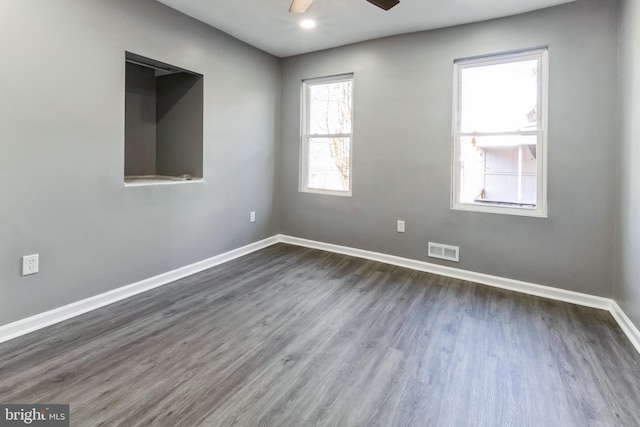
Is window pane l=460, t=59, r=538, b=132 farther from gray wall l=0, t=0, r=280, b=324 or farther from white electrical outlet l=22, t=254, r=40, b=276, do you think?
white electrical outlet l=22, t=254, r=40, b=276

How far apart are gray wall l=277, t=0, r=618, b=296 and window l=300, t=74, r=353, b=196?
0.12 metres

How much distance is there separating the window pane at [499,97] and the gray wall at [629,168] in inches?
24.8

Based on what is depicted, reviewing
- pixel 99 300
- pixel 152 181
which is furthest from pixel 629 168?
pixel 99 300

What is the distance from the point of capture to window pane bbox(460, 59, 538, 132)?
119 inches

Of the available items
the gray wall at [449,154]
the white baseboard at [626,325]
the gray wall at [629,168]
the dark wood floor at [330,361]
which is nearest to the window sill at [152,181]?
the dark wood floor at [330,361]

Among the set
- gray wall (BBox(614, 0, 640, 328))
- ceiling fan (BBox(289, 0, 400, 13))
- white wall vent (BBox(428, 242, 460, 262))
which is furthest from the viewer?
white wall vent (BBox(428, 242, 460, 262))

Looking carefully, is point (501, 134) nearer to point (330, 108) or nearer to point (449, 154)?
point (449, 154)

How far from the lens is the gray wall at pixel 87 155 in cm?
212

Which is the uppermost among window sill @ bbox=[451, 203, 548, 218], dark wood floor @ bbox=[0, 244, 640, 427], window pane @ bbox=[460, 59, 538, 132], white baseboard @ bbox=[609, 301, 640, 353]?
window pane @ bbox=[460, 59, 538, 132]

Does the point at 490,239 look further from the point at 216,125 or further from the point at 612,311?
the point at 216,125

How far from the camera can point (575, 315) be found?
104 inches

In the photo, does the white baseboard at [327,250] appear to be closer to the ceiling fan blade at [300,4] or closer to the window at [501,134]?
the window at [501,134]

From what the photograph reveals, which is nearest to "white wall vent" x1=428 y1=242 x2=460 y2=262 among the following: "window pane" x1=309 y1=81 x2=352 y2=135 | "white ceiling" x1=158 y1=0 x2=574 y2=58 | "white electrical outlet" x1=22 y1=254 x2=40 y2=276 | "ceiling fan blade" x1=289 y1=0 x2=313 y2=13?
"window pane" x1=309 y1=81 x2=352 y2=135

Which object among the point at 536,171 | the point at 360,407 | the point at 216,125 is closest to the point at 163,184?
the point at 216,125
